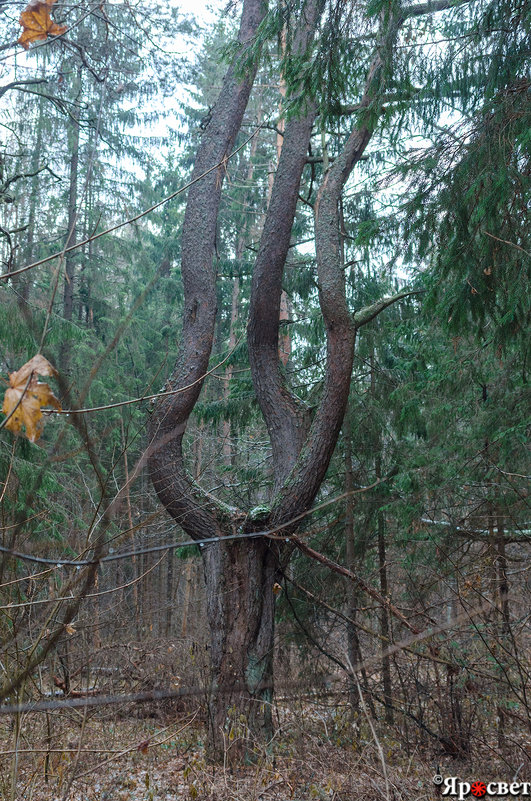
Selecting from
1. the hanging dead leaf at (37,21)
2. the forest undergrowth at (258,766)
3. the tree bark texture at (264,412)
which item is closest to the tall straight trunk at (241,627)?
the tree bark texture at (264,412)

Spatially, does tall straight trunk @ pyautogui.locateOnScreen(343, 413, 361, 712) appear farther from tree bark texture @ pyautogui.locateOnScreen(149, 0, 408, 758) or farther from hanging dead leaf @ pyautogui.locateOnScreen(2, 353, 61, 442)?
hanging dead leaf @ pyautogui.locateOnScreen(2, 353, 61, 442)

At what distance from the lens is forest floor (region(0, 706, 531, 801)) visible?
153 inches

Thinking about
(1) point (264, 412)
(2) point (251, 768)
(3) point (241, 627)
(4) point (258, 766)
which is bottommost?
(2) point (251, 768)

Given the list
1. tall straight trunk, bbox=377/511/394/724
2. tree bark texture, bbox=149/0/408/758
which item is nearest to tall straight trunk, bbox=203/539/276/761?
tree bark texture, bbox=149/0/408/758

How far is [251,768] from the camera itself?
5.36 m

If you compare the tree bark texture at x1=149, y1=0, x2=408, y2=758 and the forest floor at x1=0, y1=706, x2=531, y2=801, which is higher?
the tree bark texture at x1=149, y1=0, x2=408, y2=758

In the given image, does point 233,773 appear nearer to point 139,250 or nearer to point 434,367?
point 434,367

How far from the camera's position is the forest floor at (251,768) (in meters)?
3.90

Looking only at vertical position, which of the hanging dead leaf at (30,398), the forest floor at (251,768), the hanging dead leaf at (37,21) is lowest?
the forest floor at (251,768)

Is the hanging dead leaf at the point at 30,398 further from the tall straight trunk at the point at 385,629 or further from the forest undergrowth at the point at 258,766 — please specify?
the tall straight trunk at the point at 385,629

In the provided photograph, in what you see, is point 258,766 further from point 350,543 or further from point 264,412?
point 350,543

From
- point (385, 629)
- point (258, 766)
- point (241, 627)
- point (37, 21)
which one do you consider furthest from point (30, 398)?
point (385, 629)

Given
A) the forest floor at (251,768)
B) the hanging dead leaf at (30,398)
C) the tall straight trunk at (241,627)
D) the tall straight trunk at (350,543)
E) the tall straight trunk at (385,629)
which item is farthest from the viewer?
the tall straight trunk at (350,543)

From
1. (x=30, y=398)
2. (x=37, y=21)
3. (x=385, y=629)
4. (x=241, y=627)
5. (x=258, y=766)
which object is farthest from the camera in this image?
(x=385, y=629)
